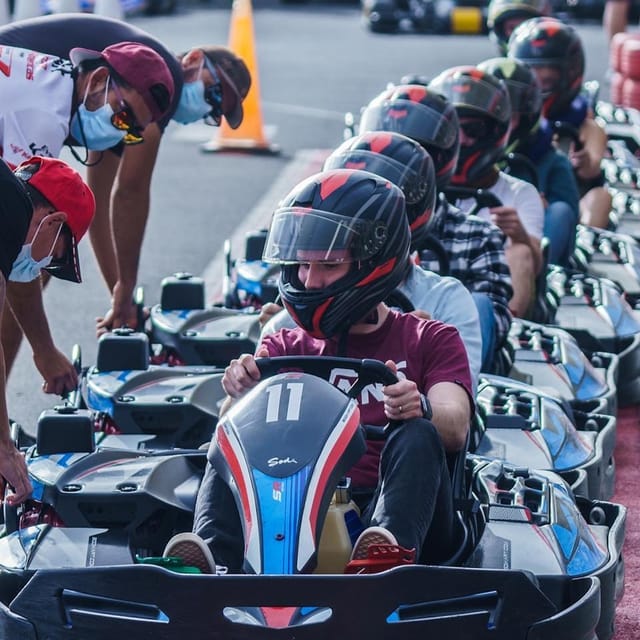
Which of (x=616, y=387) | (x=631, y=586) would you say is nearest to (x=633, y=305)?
(x=616, y=387)

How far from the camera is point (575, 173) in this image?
8.28 metres

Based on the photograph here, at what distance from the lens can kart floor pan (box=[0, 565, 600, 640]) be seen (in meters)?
3.45

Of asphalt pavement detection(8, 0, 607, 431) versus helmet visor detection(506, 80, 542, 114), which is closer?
helmet visor detection(506, 80, 542, 114)

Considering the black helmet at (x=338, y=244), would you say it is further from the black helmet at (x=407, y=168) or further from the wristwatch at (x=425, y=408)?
the black helmet at (x=407, y=168)

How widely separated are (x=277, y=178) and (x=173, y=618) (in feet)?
28.1

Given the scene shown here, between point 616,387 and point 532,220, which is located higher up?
point 532,220

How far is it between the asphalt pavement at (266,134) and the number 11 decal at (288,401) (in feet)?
8.10

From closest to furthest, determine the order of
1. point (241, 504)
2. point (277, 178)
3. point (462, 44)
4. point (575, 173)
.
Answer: point (241, 504), point (575, 173), point (277, 178), point (462, 44)

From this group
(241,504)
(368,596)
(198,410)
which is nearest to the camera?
(368,596)

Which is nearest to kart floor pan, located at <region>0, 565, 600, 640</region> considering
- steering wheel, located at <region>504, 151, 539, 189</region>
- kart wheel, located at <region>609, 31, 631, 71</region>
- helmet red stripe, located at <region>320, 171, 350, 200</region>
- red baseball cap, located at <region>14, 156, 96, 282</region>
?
helmet red stripe, located at <region>320, 171, 350, 200</region>

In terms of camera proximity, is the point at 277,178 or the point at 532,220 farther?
the point at 277,178

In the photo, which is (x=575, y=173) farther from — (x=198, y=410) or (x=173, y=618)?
(x=173, y=618)

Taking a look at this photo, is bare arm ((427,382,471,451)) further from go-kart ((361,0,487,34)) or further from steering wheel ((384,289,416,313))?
go-kart ((361,0,487,34))

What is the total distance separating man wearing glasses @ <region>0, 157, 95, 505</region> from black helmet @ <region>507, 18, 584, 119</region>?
14.2ft
